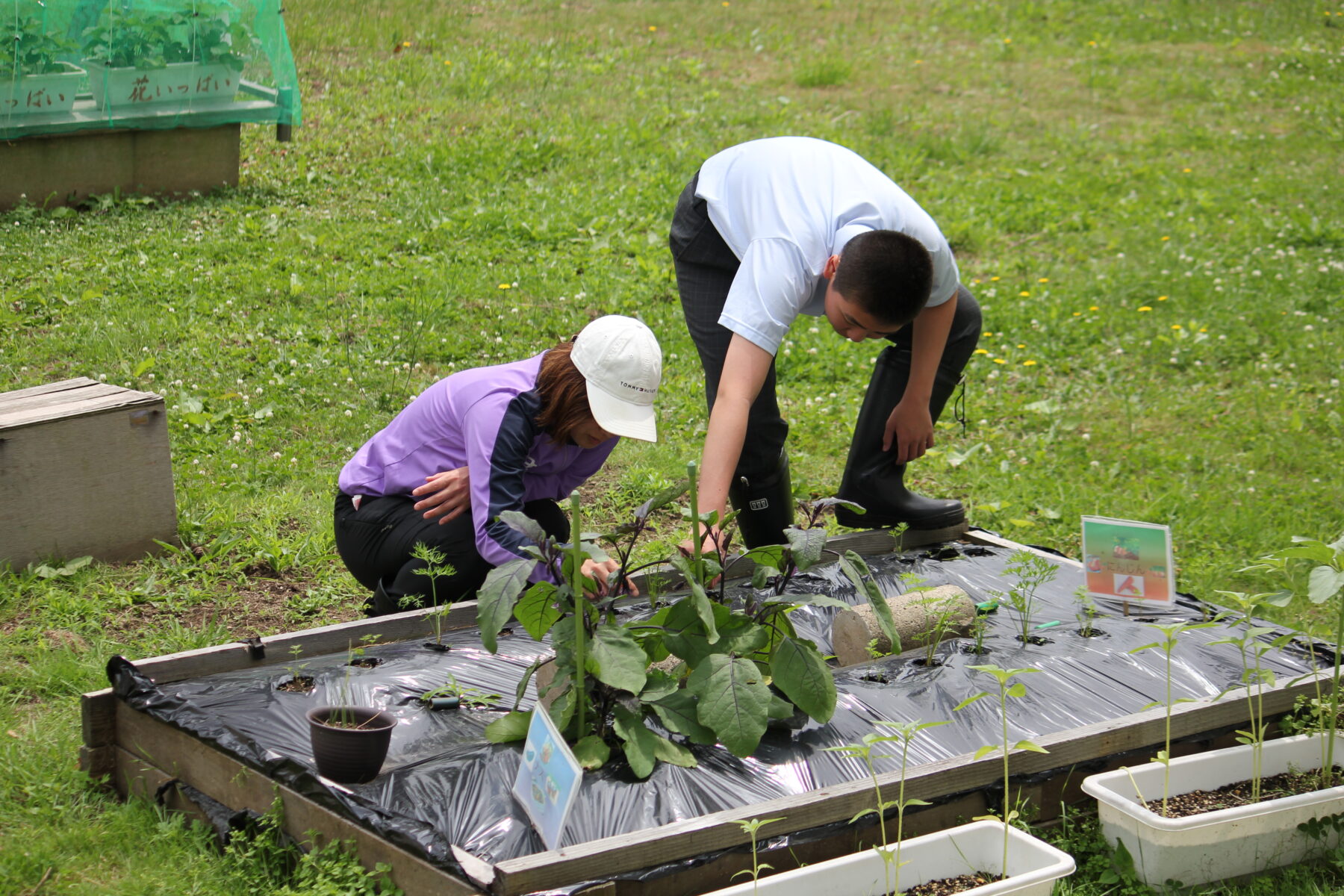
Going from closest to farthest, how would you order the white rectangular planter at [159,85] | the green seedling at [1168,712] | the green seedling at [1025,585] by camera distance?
1. the green seedling at [1168,712]
2. the green seedling at [1025,585]
3. the white rectangular planter at [159,85]

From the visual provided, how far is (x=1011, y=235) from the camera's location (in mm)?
7844

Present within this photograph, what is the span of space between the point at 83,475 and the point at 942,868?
2.76 m

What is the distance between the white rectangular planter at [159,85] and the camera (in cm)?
666

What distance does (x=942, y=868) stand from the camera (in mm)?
2100

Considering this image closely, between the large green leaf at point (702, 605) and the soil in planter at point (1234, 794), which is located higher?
the large green leaf at point (702, 605)

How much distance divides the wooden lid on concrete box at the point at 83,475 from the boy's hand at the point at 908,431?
2.20 meters

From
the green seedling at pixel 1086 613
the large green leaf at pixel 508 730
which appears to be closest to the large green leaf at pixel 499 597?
the large green leaf at pixel 508 730

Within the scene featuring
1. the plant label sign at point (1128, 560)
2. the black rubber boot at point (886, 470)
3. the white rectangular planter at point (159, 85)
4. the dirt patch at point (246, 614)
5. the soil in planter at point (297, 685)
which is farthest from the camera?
the white rectangular planter at point (159, 85)

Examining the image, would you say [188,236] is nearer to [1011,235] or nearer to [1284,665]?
[1011,235]

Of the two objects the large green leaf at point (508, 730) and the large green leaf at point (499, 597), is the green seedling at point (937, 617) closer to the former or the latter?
the large green leaf at point (508, 730)

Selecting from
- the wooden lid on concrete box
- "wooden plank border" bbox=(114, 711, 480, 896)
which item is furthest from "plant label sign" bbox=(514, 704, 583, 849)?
the wooden lid on concrete box

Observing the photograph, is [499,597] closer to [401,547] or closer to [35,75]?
[401,547]

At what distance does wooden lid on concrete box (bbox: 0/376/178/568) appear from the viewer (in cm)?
352

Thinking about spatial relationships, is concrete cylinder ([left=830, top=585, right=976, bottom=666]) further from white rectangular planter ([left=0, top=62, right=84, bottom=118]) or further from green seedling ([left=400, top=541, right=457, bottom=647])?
white rectangular planter ([left=0, top=62, right=84, bottom=118])
